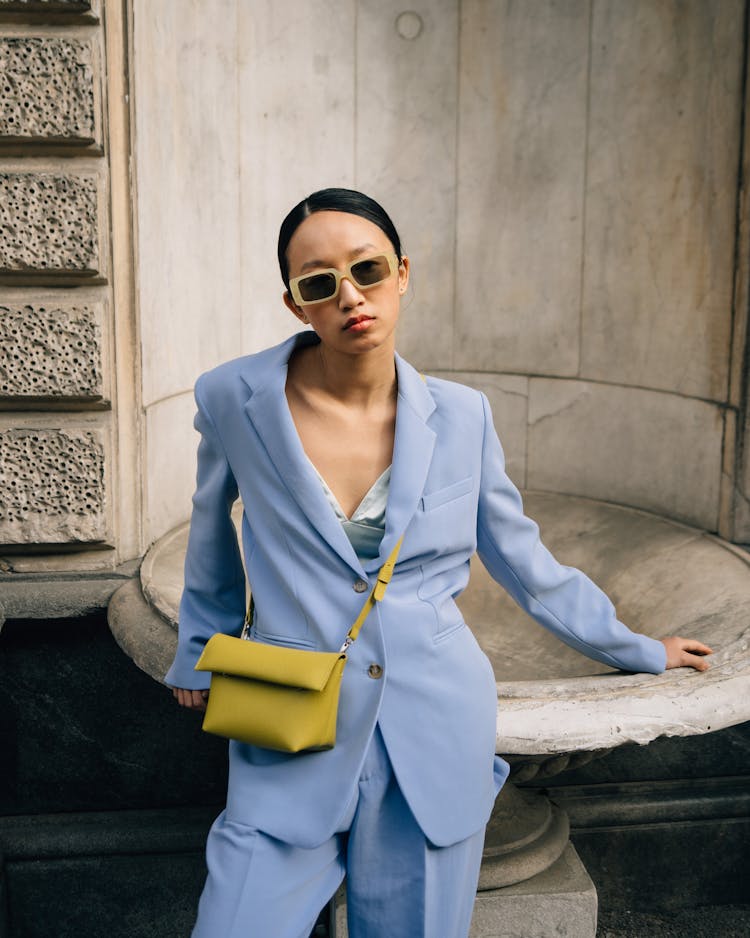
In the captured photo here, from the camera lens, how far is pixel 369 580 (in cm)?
197

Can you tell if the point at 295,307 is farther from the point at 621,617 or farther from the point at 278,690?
the point at 621,617

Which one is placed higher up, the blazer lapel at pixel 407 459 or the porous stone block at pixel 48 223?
the porous stone block at pixel 48 223

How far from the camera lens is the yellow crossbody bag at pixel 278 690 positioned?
189 cm

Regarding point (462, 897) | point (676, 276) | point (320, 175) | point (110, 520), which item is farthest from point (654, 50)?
point (462, 897)

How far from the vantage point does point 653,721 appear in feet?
7.72

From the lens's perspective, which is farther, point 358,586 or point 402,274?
point 402,274

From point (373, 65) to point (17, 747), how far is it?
243 centimetres

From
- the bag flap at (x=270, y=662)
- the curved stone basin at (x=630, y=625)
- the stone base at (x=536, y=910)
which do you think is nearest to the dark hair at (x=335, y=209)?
the bag flap at (x=270, y=662)

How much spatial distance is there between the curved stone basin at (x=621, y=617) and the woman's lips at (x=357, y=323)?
2.96 ft

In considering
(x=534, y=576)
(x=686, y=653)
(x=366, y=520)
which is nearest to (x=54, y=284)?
(x=366, y=520)

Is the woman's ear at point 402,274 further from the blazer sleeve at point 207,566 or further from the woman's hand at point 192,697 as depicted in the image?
the woman's hand at point 192,697

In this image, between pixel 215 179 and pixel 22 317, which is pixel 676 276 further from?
pixel 22 317

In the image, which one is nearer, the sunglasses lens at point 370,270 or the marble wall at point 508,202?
the sunglasses lens at point 370,270

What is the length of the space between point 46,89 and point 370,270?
1.51 m
